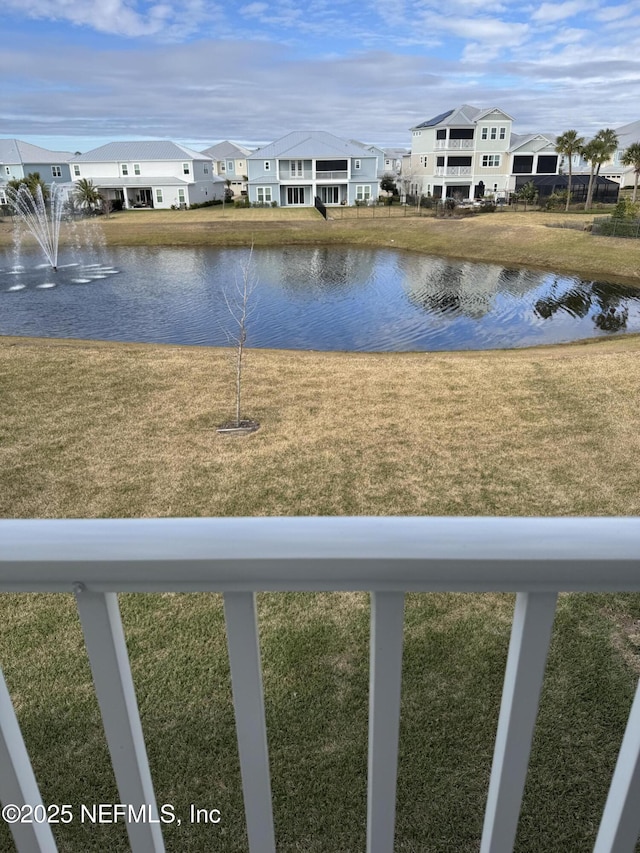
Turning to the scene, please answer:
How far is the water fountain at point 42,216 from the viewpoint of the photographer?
102ft

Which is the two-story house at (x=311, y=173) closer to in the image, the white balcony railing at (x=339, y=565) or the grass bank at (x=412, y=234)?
the grass bank at (x=412, y=234)

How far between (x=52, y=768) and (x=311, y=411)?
5.59 metres

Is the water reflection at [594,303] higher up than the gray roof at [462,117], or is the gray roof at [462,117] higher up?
the gray roof at [462,117]

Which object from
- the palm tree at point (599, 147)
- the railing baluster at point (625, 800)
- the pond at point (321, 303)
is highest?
the palm tree at point (599, 147)

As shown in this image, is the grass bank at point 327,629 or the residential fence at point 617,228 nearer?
the grass bank at point 327,629

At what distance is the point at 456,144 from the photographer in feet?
158

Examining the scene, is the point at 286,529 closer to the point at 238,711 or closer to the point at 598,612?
the point at 238,711

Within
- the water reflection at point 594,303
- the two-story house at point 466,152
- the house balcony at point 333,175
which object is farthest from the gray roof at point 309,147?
the water reflection at point 594,303

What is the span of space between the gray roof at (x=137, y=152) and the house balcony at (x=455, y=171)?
21337 mm

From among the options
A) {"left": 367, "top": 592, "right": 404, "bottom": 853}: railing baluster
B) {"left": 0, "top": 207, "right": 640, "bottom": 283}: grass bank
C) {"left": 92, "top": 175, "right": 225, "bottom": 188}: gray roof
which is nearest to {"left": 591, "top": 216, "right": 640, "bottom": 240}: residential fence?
{"left": 0, "top": 207, "right": 640, "bottom": 283}: grass bank

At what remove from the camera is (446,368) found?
1024 centimetres

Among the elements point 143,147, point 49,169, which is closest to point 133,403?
point 143,147

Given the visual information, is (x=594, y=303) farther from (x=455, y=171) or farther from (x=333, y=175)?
(x=333, y=175)

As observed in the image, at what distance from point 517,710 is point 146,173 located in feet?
192
